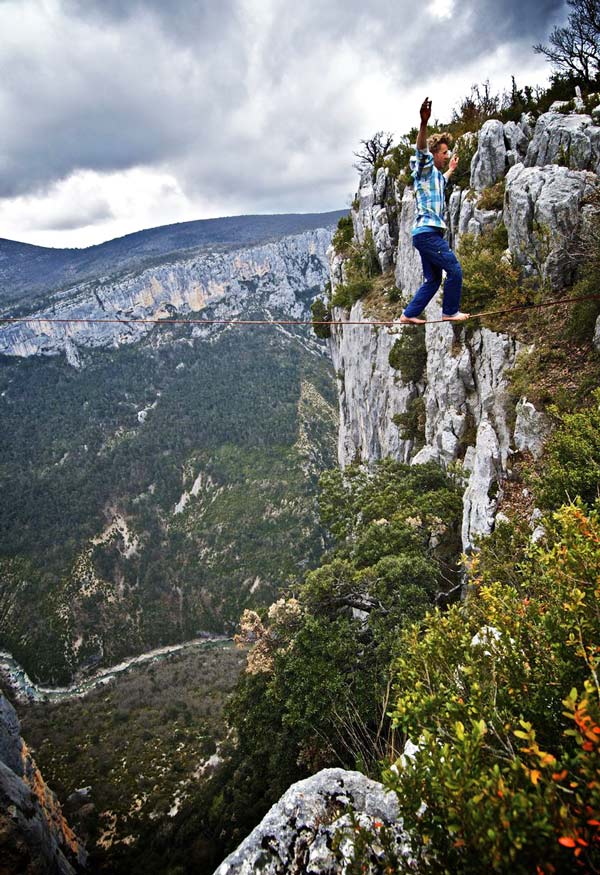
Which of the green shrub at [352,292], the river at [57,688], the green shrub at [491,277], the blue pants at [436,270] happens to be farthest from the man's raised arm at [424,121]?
the river at [57,688]

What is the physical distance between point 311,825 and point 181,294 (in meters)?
184

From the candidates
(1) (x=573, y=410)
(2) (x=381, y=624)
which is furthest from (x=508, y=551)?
(2) (x=381, y=624)

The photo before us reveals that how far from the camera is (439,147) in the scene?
6402 millimetres

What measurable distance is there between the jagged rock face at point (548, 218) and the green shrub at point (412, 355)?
7322 millimetres

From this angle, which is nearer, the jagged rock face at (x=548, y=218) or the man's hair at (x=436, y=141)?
the man's hair at (x=436, y=141)

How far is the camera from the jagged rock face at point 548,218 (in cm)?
1195

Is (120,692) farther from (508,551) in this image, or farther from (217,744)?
(508,551)

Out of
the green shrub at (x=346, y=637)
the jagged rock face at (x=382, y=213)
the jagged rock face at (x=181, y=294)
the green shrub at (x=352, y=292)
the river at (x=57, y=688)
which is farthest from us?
the jagged rock face at (x=181, y=294)

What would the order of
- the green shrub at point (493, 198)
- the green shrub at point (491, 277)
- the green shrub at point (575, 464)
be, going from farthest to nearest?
the green shrub at point (493, 198) < the green shrub at point (491, 277) < the green shrub at point (575, 464)

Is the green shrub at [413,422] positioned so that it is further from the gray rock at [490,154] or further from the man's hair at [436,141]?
the man's hair at [436,141]

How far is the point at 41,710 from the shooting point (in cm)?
6550

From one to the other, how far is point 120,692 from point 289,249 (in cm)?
17181

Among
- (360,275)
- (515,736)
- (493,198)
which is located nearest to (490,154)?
(493,198)

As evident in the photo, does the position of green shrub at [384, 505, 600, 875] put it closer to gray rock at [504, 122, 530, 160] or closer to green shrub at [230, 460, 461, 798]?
green shrub at [230, 460, 461, 798]
